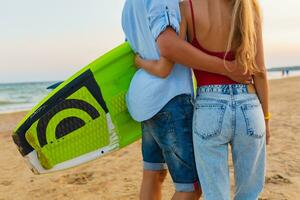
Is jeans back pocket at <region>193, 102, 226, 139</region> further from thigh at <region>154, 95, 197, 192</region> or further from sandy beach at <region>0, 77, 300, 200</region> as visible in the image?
sandy beach at <region>0, 77, 300, 200</region>

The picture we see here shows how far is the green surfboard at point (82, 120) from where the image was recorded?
2.70m

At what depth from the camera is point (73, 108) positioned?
108 inches

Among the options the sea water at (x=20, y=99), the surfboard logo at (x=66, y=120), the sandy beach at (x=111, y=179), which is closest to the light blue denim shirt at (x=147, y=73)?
the surfboard logo at (x=66, y=120)

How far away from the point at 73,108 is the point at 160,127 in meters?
0.82

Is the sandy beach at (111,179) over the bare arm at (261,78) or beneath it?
beneath

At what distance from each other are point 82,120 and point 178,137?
891 mm

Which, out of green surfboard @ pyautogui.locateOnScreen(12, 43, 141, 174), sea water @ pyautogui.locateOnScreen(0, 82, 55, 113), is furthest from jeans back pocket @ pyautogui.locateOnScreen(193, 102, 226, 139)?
sea water @ pyautogui.locateOnScreen(0, 82, 55, 113)

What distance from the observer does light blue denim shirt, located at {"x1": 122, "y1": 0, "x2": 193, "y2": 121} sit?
199 cm

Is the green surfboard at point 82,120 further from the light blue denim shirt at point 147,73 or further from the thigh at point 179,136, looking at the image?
the thigh at point 179,136

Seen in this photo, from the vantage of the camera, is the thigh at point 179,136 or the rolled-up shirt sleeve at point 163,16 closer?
the rolled-up shirt sleeve at point 163,16

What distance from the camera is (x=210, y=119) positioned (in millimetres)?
1950

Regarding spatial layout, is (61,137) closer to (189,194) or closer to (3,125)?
(189,194)

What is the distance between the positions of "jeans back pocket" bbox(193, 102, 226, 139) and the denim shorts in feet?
0.44

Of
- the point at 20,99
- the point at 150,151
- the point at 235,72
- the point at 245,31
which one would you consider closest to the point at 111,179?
the point at 150,151
